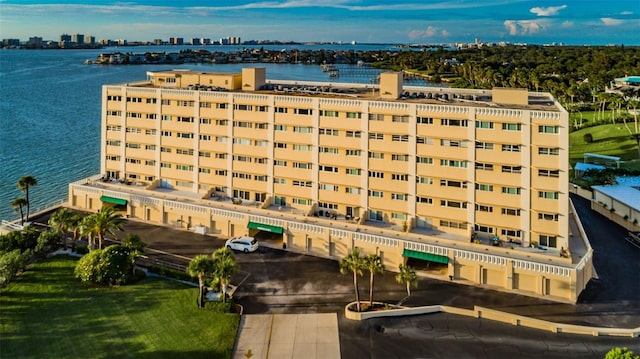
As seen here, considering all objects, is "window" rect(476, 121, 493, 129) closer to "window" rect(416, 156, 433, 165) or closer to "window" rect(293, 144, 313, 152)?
"window" rect(416, 156, 433, 165)

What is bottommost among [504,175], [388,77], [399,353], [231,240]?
[399,353]

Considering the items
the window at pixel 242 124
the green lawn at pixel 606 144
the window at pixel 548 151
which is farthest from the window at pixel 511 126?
the green lawn at pixel 606 144

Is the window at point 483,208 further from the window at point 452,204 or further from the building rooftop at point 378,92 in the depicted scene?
the building rooftop at point 378,92

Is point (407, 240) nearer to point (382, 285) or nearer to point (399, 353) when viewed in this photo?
point (382, 285)

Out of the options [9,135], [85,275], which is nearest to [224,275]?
[85,275]

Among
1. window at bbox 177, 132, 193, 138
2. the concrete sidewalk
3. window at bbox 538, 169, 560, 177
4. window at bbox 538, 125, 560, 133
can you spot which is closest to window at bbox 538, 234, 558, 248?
window at bbox 538, 169, 560, 177

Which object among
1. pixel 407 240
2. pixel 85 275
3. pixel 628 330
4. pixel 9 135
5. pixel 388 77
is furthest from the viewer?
pixel 9 135
